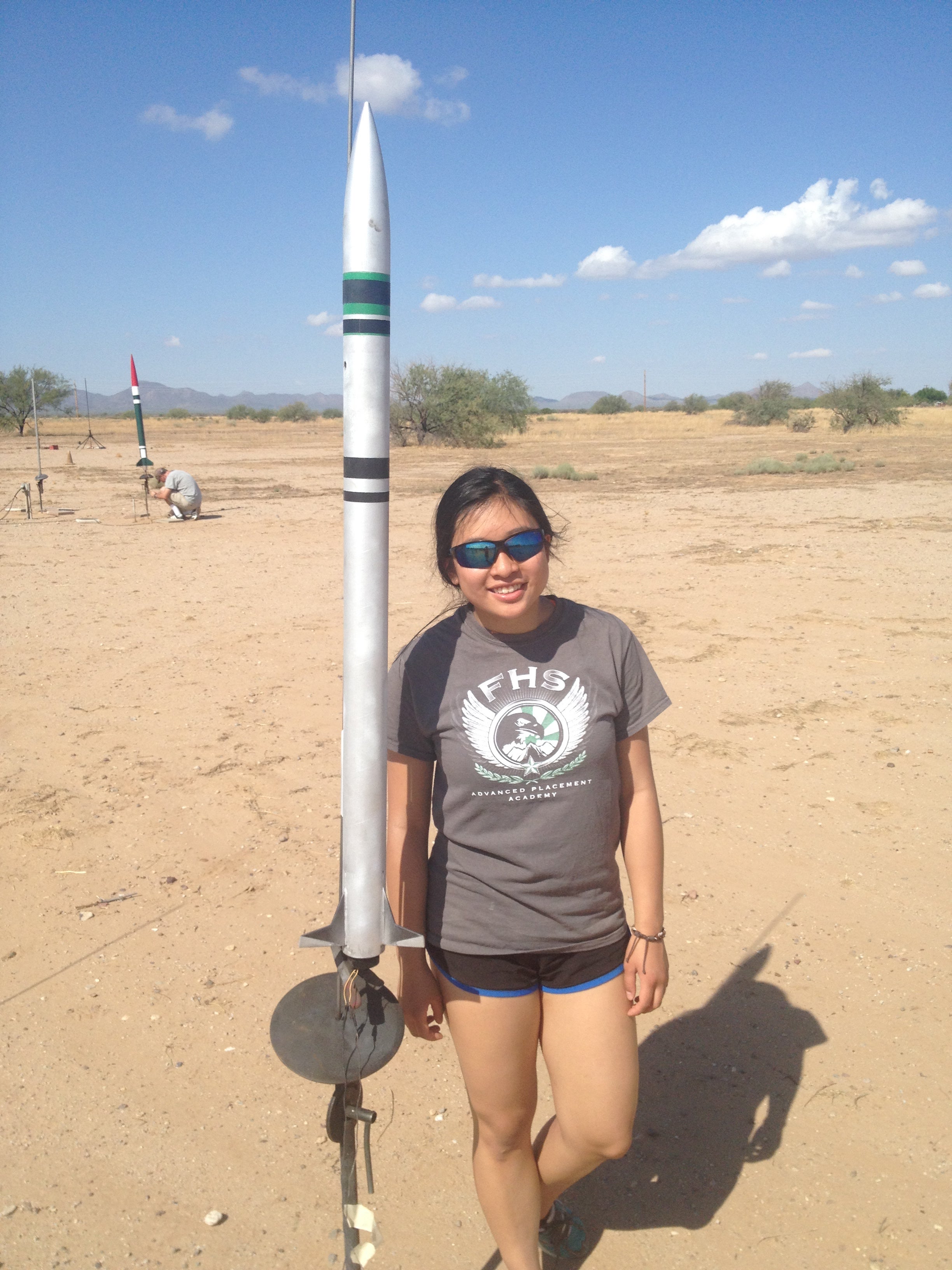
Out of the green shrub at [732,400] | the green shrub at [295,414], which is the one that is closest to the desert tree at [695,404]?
the green shrub at [732,400]

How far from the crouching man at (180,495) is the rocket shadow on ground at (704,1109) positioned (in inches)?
536

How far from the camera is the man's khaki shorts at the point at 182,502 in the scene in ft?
50.6

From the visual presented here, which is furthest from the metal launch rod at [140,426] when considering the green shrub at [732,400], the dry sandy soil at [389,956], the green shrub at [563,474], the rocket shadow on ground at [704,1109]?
the green shrub at [732,400]

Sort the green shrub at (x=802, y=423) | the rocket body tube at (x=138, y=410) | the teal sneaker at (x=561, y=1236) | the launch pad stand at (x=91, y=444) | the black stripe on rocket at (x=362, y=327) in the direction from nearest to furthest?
the black stripe on rocket at (x=362, y=327), the teal sneaker at (x=561, y=1236), the rocket body tube at (x=138, y=410), the launch pad stand at (x=91, y=444), the green shrub at (x=802, y=423)

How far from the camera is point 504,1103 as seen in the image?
2082mm

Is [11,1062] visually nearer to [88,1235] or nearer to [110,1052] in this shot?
[110,1052]

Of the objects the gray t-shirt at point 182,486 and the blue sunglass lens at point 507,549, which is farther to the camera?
the gray t-shirt at point 182,486

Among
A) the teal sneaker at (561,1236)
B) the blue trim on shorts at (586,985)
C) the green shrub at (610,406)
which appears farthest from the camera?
the green shrub at (610,406)

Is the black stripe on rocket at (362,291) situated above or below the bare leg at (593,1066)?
above

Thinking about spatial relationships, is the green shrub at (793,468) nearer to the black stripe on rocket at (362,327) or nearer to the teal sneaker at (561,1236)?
the teal sneaker at (561,1236)

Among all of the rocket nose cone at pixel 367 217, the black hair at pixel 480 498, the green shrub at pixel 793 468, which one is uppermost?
the rocket nose cone at pixel 367 217

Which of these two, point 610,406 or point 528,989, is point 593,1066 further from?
point 610,406

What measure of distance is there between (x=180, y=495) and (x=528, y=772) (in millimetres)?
14504

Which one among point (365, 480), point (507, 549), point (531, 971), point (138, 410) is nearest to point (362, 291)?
point (365, 480)
